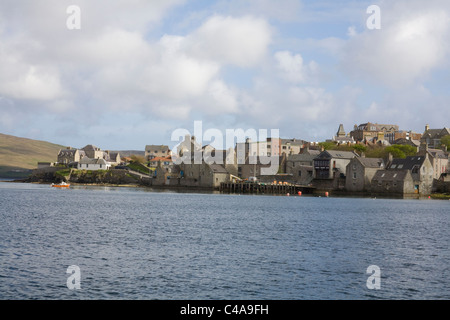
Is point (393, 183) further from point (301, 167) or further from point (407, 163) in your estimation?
point (301, 167)

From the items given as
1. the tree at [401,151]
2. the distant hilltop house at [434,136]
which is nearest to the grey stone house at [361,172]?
the tree at [401,151]

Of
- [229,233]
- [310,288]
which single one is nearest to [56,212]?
[229,233]

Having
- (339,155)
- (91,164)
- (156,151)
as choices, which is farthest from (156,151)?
(339,155)

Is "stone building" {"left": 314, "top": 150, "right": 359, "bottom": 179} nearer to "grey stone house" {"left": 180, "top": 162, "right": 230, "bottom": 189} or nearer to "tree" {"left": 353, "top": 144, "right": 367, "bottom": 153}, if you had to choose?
"grey stone house" {"left": 180, "top": 162, "right": 230, "bottom": 189}

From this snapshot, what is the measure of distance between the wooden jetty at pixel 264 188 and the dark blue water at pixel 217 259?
59.8 meters

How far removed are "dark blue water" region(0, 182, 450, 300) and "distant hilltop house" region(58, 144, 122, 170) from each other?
9059 cm

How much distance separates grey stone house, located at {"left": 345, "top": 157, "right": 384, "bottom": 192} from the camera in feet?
299

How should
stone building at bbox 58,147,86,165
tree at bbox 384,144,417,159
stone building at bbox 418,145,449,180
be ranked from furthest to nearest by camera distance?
1. stone building at bbox 58,147,86,165
2. tree at bbox 384,144,417,159
3. stone building at bbox 418,145,449,180

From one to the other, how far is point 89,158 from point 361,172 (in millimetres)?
73288

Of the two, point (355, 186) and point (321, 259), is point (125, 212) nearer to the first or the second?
point (321, 259)

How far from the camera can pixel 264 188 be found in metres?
102

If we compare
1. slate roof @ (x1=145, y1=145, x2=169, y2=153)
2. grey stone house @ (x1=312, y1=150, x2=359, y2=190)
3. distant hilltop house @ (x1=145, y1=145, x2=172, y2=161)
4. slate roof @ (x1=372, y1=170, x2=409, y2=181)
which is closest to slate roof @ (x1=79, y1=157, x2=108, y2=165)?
distant hilltop house @ (x1=145, y1=145, x2=172, y2=161)

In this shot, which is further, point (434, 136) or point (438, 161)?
point (434, 136)

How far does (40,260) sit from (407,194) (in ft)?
251
